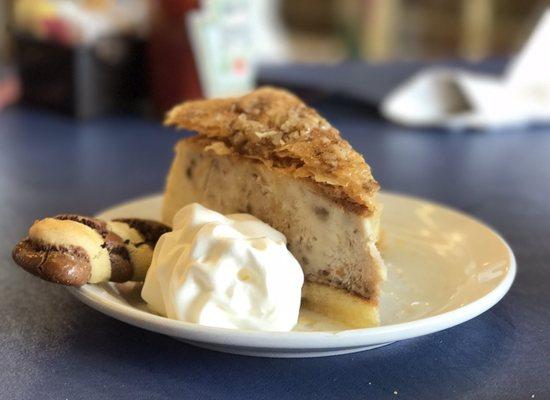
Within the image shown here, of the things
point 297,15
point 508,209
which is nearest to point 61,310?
point 508,209

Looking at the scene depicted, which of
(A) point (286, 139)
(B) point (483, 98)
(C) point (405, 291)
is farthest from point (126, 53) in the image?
(C) point (405, 291)

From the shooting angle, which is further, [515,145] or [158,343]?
[515,145]

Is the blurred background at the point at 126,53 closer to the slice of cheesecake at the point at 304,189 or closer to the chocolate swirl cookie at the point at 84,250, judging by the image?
the slice of cheesecake at the point at 304,189

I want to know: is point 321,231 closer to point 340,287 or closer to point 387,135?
point 340,287

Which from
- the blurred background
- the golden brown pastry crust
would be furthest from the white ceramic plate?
the blurred background

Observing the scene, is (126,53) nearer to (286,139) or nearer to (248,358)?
(286,139)

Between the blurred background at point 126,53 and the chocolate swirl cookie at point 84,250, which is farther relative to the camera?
the blurred background at point 126,53

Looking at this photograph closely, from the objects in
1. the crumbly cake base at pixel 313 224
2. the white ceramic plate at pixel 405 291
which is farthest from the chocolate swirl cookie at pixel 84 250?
the crumbly cake base at pixel 313 224
